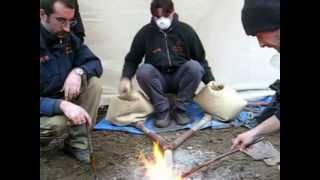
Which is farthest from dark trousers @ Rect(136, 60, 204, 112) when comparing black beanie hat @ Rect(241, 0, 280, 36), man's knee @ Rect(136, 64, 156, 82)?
black beanie hat @ Rect(241, 0, 280, 36)

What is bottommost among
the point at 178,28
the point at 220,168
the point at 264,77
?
the point at 220,168

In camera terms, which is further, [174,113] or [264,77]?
[264,77]

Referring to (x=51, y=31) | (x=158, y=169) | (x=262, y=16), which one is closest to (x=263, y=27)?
(x=262, y=16)

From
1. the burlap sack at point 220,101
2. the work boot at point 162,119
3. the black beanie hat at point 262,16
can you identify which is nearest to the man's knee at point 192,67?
the burlap sack at point 220,101

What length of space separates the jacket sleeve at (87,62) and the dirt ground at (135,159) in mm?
308

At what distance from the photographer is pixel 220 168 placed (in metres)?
2.06

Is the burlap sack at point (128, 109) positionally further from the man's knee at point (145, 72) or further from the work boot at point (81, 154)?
the work boot at point (81, 154)

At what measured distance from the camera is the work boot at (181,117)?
8.18 feet

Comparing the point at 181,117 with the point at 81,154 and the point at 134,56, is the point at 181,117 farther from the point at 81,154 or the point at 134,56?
the point at 81,154

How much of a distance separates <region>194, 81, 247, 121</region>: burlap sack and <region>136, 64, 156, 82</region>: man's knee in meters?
0.27
